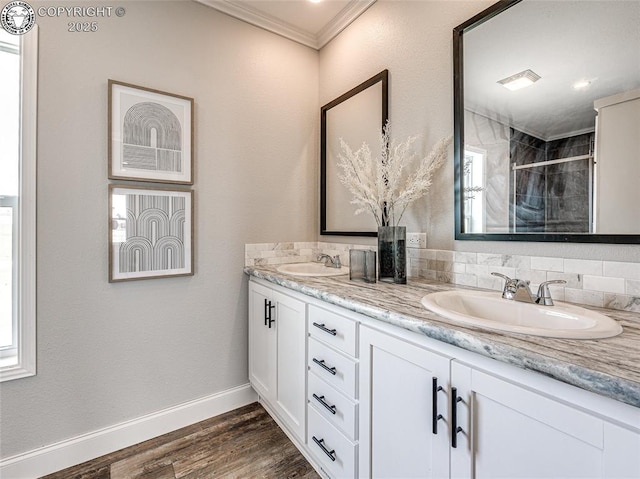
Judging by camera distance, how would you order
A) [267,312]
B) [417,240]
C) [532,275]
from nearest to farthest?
[532,275] → [417,240] → [267,312]

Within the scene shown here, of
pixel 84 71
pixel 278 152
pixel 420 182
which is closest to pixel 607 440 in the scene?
pixel 420 182

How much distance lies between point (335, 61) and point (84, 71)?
1524mm

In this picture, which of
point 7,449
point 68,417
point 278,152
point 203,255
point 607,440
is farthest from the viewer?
point 278,152

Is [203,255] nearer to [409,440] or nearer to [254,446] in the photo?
[254,446]


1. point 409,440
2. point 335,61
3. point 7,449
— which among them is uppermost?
point 335,61

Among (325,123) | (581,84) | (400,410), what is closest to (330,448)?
(400,410)

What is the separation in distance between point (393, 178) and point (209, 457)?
5.59 ft

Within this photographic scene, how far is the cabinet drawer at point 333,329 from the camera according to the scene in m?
1.16

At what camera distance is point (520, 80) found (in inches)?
49.5

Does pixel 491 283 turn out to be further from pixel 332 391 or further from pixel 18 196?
pixel 18 196

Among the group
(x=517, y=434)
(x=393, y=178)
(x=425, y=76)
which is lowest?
(x=517, y=434)

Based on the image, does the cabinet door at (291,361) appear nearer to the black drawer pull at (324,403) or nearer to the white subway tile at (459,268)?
the black drawer pull at (324,403)

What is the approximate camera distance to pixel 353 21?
2039 millimetres

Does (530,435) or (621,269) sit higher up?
(621,269)
